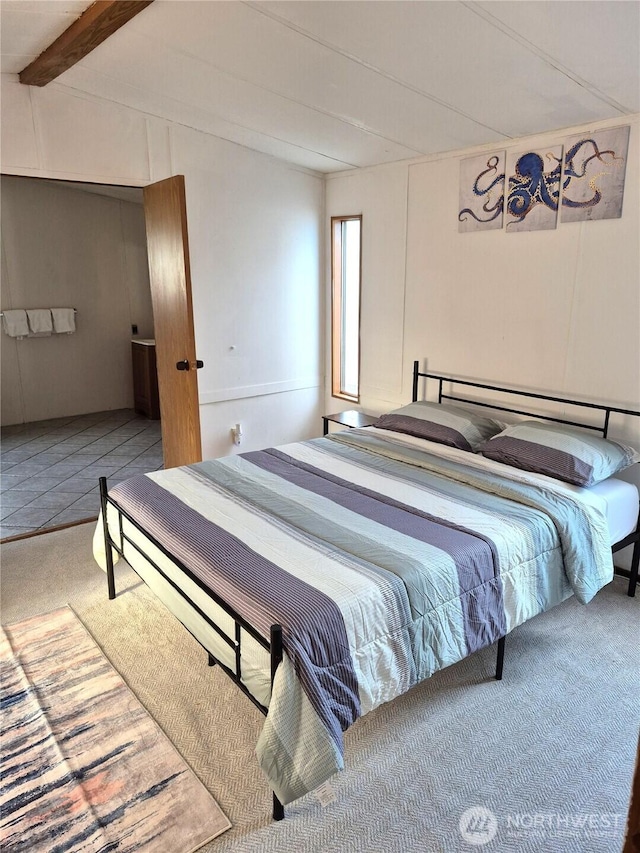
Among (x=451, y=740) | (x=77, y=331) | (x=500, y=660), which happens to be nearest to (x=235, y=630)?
(x=451, y=740)

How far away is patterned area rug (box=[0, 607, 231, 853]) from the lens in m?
1.73

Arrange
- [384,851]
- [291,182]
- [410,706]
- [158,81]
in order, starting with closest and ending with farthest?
[384,851]
[410,706]
[158,81]
[291,182]

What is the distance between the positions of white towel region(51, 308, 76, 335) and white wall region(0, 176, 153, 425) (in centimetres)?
14

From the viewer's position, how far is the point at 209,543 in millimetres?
2188

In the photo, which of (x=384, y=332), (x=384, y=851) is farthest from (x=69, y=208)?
(x=384, y=851)

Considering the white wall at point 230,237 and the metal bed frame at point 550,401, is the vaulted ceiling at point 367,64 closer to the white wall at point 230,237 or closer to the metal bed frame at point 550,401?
the white wall at point 230,237

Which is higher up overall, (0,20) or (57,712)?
(0,20)

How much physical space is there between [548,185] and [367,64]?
119 cm

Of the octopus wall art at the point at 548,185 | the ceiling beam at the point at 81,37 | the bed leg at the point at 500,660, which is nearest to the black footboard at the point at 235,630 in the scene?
the bed leg at the point at 500,660

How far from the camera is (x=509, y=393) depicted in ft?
11.7

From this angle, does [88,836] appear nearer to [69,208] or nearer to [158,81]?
[158,81]

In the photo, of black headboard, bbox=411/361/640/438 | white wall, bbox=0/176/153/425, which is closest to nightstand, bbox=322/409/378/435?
black headboard, bbox=411/361/640/438

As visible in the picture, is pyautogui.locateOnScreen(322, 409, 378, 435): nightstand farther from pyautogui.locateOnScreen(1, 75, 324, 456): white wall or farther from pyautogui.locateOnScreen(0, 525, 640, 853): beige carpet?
pyautogui.locateOnScreen(0, 525, 640, 853): beige carpet

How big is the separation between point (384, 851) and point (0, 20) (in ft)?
11.7
